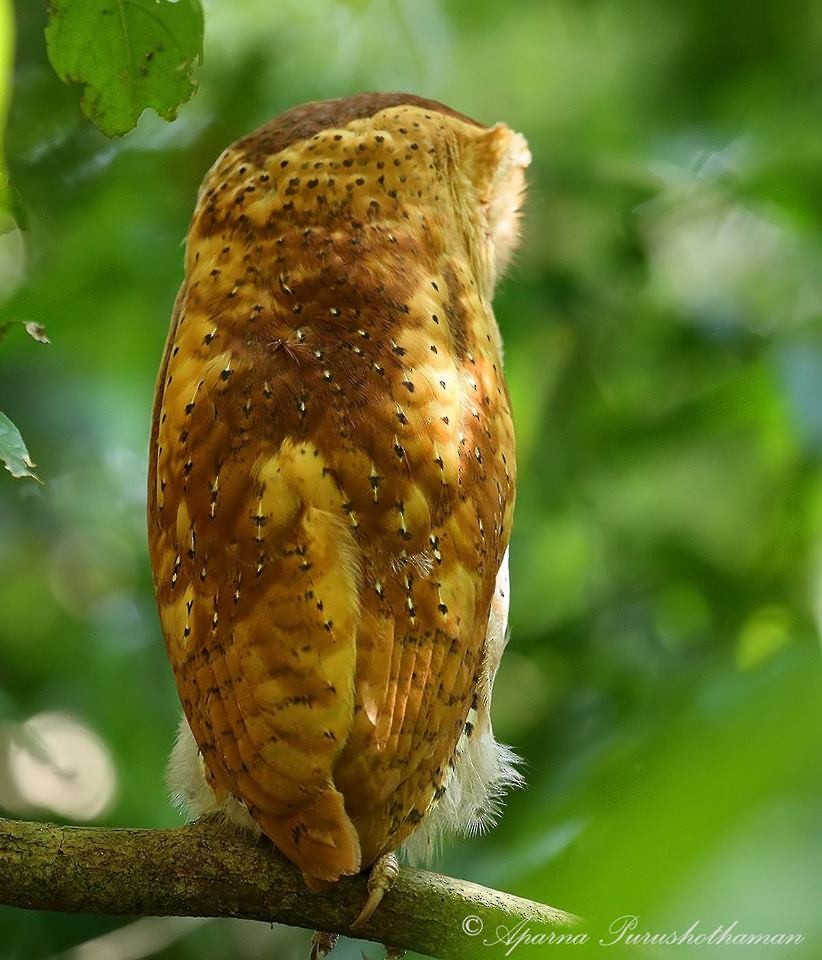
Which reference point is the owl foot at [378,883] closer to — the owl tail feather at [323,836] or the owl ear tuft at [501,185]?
the owl tail feather at [323,836]

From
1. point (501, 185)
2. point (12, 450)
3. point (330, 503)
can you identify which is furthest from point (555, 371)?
point (12, 450)

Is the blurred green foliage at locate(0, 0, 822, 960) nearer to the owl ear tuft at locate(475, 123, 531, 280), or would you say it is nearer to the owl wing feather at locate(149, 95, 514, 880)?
the owl ear tuft at locate(475, 123, 531, 280)

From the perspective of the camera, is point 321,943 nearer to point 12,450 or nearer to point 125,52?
point 12,450

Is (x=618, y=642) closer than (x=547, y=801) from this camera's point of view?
No

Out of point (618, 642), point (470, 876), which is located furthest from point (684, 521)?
point (470, 876)

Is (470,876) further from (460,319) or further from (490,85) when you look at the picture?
(490,85)

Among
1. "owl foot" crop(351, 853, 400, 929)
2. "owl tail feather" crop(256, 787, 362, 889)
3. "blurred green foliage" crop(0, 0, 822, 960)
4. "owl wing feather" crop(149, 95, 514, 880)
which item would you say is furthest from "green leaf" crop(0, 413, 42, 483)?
"blurred green foliage" crop(0, 0, 822, 960)
